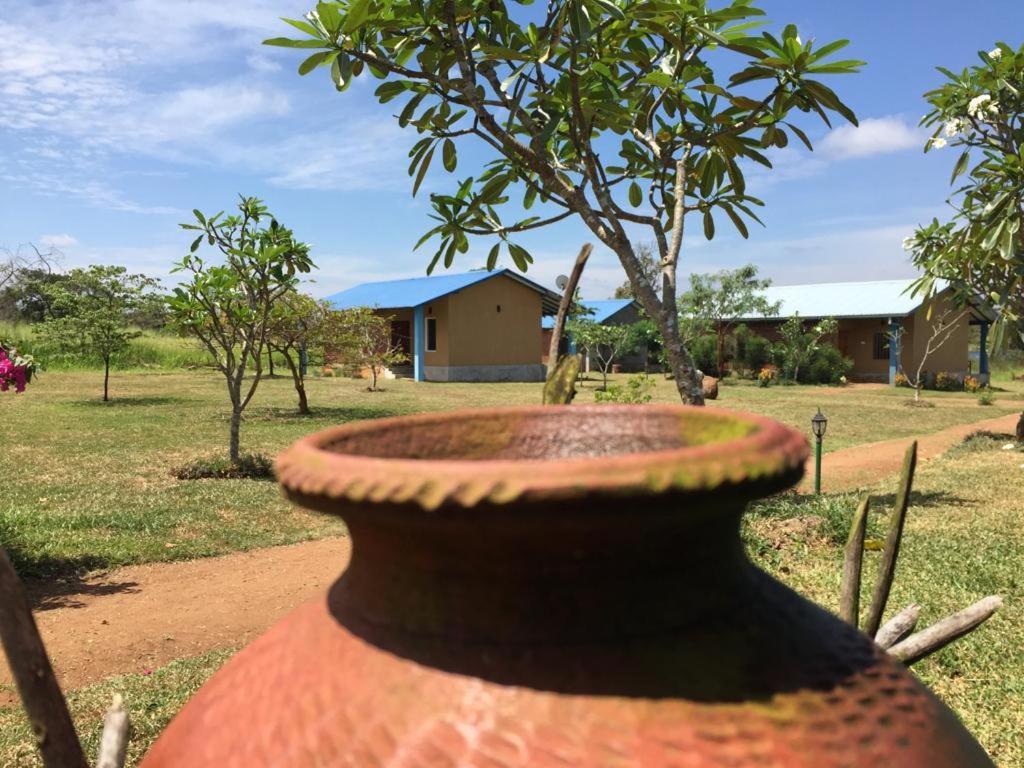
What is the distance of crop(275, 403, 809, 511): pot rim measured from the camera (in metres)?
0.72

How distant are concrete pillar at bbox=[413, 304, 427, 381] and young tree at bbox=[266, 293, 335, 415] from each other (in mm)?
9031

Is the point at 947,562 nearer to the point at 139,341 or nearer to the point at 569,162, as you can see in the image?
the point at 569,162

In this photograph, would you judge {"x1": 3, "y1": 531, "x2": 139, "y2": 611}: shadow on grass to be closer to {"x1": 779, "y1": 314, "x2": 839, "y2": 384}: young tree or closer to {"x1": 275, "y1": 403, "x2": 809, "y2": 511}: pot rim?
{"x1": 275, "y1": 403, "x2": 809, "y2": 511}: pot rim

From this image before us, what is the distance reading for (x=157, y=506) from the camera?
26.6ft

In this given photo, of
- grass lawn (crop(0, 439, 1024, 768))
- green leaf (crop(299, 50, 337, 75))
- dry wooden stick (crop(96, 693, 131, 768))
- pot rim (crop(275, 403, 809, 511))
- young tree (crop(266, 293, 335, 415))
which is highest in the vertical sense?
green leaf (crop(299, 50, 337, 75))

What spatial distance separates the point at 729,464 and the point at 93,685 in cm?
433

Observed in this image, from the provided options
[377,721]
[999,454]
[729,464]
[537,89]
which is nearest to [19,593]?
[377,721]

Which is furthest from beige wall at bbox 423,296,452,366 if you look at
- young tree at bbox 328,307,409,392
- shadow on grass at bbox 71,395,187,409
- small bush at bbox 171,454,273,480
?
small bush at bbox 171,454,273,480

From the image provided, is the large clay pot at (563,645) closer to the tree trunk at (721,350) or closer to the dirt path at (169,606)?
the dirt path at (169,606)

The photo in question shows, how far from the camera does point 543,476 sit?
2.37ft

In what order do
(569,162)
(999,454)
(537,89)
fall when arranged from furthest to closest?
(999,454) < (569,162) < (537,89)

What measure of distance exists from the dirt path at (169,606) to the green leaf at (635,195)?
3697 mm

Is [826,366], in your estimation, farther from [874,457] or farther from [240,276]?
[240,276]

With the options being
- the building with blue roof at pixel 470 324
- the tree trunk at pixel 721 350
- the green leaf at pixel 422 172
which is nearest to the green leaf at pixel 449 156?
the green leaf at pixel 422 172
